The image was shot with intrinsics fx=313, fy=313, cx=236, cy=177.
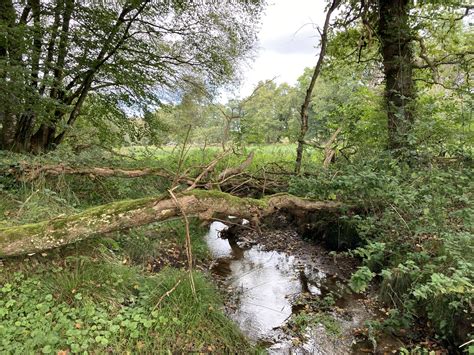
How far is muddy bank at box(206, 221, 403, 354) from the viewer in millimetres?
3387

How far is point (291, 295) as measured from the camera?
4445 mm

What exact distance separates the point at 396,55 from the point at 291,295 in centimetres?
495

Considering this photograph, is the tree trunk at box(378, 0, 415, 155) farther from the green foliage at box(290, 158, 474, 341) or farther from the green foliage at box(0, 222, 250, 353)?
the green foliage at box(0, 222, 250, 353)

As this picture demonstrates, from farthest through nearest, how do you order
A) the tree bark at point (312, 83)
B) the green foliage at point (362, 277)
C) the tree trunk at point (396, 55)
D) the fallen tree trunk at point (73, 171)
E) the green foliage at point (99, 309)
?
the tree bark at point (312, 83) → the tree trunk at point (396, 55) → the fallen tree trunk at point (73, 171) → the green foliage at point (362, 277) → the green foliage at point (99, 309)

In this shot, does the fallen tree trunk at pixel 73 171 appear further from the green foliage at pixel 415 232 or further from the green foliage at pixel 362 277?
the green foliage at pixel 362 277

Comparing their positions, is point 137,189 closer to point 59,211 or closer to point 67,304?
point 59,211

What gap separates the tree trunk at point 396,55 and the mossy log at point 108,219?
3.88 m

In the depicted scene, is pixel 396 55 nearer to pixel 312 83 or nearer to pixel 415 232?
pixel 312 83

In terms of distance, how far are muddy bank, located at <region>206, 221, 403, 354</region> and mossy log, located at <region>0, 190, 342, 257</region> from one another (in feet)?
3.96

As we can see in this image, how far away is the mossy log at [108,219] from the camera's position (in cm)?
283

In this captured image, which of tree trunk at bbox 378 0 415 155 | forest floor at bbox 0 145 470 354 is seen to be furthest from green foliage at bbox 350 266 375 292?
tree trunk at bbox 378 0 415 155

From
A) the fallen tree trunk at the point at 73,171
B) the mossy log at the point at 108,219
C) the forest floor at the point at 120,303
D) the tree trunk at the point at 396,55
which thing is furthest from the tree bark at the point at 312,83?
the mossy log at the point at 108,219

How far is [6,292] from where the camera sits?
279cm

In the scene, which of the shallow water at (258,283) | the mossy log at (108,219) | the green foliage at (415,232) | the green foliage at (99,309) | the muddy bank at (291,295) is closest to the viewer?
the green foliage at (99,309)
